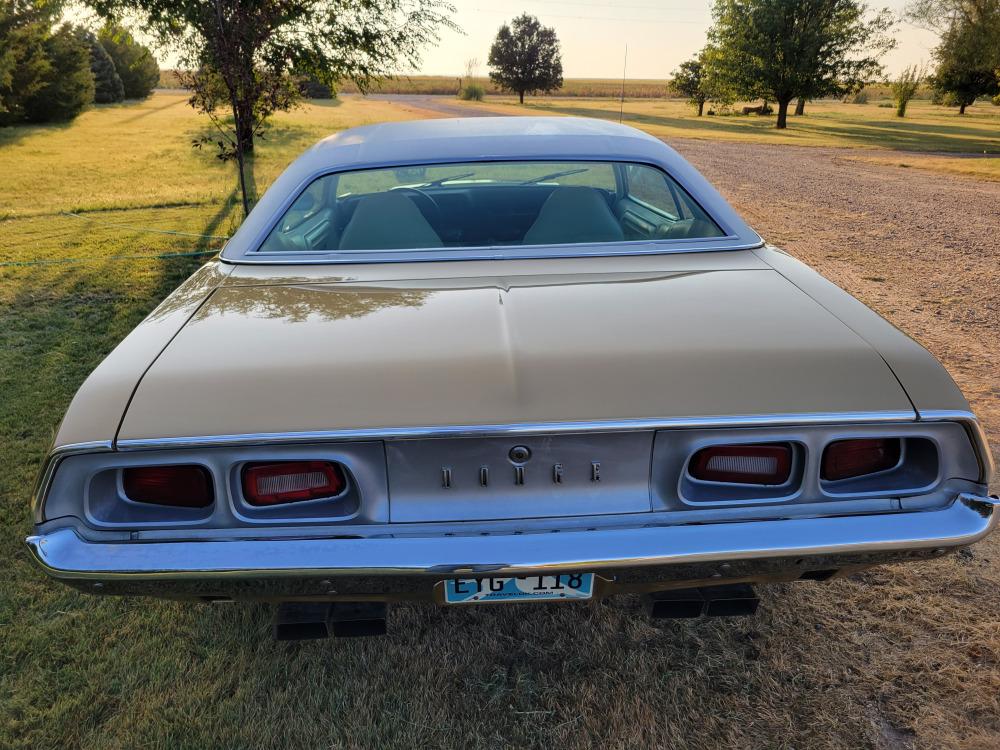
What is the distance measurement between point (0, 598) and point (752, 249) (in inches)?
115

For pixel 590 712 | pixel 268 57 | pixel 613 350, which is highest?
pixel 268 57

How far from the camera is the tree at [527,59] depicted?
6216 cm

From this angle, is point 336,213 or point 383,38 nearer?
point 336,213

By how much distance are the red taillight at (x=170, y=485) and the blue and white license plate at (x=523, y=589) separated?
0.62m

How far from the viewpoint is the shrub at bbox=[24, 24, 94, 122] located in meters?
24.5

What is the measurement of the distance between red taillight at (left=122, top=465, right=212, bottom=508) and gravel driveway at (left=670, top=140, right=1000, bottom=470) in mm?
3557

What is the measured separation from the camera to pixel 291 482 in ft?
5.31

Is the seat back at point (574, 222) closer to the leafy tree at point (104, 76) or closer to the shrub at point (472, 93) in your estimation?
the leafy tree at point (104, 76)

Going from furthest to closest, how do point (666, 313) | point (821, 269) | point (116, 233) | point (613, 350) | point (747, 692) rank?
point (116, 233)
point (821, 269)
point (747, 692)
point (666, 313)
point (613, 350)

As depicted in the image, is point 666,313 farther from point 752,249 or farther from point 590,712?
point 590,712

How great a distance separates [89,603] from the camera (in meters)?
2.41

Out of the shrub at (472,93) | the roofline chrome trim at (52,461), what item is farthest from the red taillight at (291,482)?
the shrub at (472,93)

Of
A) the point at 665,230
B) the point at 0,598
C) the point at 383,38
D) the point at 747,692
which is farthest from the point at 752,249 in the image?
the point at 383,38

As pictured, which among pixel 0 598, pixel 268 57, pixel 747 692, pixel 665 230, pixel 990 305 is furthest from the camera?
pixel 268 57
